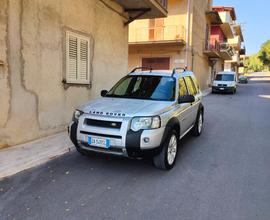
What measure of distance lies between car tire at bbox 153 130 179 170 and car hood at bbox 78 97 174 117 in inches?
20.3

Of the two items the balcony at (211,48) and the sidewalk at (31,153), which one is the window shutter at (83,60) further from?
the balcony at (211,48)

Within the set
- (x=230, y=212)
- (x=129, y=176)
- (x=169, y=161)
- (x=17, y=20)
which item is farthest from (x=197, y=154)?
(x=17, y=20)

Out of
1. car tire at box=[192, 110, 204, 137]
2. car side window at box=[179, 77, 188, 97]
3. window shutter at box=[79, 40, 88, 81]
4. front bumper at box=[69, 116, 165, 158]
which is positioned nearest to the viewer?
front bumper at box=[69, 116, 165, 158]

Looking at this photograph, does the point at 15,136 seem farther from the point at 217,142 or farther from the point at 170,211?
the point at 217,142

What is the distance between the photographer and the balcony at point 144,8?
9250 mm

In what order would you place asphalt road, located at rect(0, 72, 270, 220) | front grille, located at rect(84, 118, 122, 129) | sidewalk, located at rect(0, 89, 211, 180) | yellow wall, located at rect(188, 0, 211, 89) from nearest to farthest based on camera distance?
1. asphalt road, located at rect(0, 72, 270, 220)
2. front grille, located at rect(84, 118, 122, 129)
3. sidewalk, located at rect(0, 89, 211, 180)
4. yellow wall, located at rect(188, 0, 211, 89)

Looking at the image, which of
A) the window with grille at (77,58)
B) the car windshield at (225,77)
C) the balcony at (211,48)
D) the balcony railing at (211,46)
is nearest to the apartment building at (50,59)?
the window with grille at (77,58)

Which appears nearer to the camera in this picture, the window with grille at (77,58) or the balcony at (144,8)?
the window with grille at (77,58)

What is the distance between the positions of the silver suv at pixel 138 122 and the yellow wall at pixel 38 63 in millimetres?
1737

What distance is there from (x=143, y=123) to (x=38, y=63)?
10.9 ft

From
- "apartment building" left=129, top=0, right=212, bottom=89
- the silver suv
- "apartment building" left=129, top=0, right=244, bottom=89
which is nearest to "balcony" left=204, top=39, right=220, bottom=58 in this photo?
"apartment building" left=129, top=0, right=244, bottom=89

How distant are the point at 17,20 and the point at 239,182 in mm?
5286

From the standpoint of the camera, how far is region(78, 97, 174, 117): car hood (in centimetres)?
431

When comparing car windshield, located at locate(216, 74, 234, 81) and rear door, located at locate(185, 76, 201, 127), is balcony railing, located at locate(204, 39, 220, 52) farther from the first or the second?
rear door, located at locate(185, 76, 201, 127)
